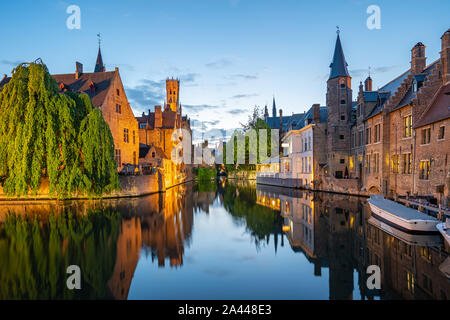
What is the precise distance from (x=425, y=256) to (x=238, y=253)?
19.8 ft

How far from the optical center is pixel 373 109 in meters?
28.6

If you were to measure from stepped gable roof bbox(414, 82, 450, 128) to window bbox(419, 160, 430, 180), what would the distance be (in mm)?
2519

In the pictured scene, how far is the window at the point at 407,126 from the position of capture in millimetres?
21875

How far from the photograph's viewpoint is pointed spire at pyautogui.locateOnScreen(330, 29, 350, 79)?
33.2 metres

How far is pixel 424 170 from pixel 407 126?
4215mm

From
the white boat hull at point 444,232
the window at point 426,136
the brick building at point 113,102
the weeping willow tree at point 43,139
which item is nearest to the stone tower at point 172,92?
the brick building at point 113,102

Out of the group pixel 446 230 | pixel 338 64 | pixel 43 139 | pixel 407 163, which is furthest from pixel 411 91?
pixel 43 139

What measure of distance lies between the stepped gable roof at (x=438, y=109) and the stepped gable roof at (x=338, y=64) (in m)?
13.4

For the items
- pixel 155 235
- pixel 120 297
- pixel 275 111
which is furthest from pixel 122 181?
pixel 275 111

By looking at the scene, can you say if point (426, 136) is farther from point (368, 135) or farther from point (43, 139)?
point (43, 139)

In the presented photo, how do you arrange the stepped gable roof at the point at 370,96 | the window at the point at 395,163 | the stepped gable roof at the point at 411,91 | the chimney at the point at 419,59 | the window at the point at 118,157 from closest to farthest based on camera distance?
the stepped gable roof at the point at 411,91 < the window at the point at 395,163 < the chimney at the point at 419,59 < the stepped gable roof at the point at 370,96 < the window at the point at 118,157

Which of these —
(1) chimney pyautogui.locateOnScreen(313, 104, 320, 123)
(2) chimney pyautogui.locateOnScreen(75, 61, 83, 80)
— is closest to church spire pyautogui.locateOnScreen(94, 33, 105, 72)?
(2) chimney pyautogui.locateOnScreen(75, 61, 83, 80)

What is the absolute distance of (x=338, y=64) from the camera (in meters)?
33.5

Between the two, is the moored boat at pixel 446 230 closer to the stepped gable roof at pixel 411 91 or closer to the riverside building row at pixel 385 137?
the riverside building row at pixel 385 137
